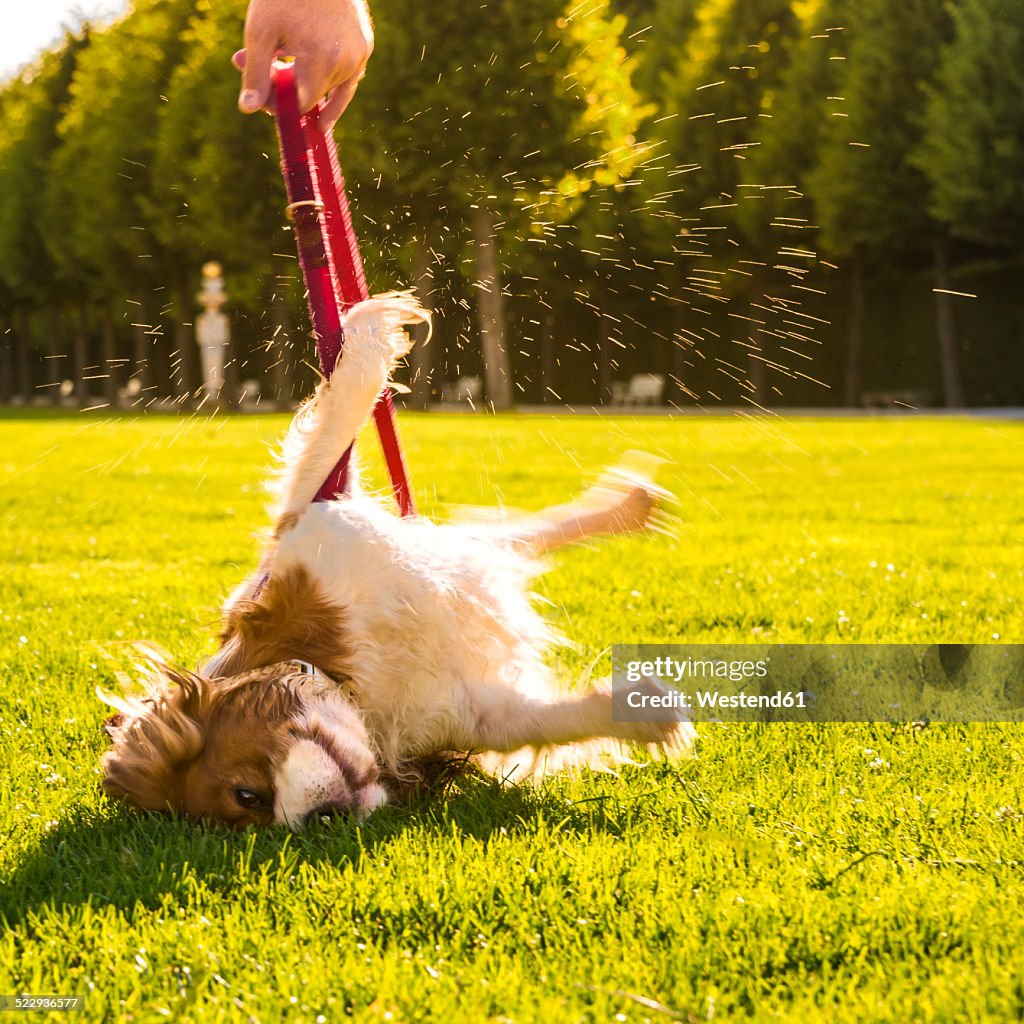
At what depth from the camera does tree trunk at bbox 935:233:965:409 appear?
98.3 feet

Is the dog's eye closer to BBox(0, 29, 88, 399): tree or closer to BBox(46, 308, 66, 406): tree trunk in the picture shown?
BBox(0, 29, 88, 399): tree

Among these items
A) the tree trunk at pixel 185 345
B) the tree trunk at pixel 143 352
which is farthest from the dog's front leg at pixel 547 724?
the tree trunk at pixel 143 352

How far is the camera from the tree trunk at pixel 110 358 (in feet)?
142

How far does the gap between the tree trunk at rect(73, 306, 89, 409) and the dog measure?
42522mm

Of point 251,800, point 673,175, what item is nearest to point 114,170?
point 673,175

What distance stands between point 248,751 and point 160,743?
26cm

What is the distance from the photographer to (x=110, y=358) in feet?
148

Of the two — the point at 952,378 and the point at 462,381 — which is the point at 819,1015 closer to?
the point at 952,378

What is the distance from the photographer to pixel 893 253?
102 ft

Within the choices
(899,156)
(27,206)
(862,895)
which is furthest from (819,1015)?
(27,206)

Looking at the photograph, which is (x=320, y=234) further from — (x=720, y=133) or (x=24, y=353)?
(x=24, y=353)

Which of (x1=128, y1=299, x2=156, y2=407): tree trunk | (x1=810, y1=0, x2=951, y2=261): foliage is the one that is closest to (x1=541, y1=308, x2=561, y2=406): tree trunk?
(x1=810, y1=0, x2=951, y2=261): foliage

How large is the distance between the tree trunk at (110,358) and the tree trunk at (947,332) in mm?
23969

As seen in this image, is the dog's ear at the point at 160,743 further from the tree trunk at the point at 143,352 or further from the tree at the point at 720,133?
the tree trunk at the point at 143,352
